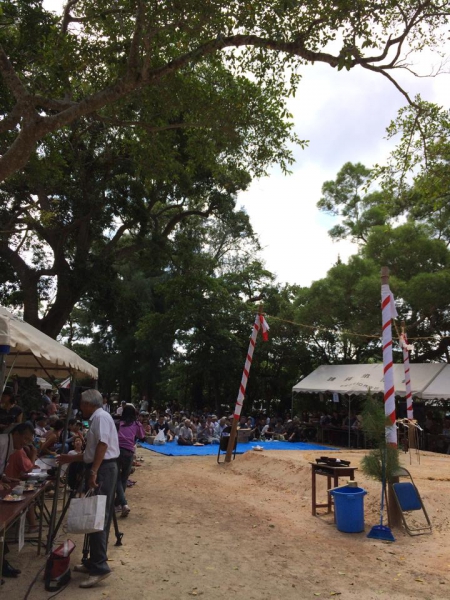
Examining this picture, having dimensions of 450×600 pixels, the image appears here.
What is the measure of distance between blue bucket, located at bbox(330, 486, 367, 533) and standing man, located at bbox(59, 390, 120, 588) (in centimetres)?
352

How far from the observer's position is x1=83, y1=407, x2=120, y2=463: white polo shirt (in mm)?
4695

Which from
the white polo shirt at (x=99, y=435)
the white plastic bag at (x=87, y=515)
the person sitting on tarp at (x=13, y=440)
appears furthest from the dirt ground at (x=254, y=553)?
the white polo shirt at (x=99, y=435)

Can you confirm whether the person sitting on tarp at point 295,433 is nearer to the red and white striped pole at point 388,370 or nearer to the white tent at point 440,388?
the white tent at point 440,388

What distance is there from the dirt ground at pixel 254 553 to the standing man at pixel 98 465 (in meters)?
0.14

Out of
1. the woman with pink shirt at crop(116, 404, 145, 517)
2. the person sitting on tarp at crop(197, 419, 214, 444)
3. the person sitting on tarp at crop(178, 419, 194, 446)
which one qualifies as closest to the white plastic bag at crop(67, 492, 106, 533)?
the woman with pink shirt at crop(116, 404, 145, 517)

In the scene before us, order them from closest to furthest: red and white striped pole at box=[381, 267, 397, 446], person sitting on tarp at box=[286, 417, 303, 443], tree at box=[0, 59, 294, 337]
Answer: red and white striped pole at box=[381, 267, 397, 446], tree at box=[0, 59, 294, 337], person sitting on tarp at box=[286, 417, 303, 443]

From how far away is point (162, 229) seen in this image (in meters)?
20.8

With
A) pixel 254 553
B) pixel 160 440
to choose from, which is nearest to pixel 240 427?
pixel 160 440

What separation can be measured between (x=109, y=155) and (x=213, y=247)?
52.4 ft

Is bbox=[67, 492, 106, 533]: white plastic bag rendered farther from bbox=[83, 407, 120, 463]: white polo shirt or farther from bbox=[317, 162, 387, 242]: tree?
bbox=[317, 162, 387, 242]: tree

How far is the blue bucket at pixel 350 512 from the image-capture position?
7070 mm

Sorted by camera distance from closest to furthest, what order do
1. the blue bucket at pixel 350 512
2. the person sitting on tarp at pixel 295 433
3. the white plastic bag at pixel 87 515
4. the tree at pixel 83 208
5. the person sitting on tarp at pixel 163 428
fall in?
the white plastic bag at pixel 87 515 < the blue bucket at pixel 350 512 < the tree at pixel 83 208 < the person sitting on tarp at pixel 163 428 < the person sitting on tarp at pixel 295 433

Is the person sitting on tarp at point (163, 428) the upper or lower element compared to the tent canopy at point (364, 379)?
lower

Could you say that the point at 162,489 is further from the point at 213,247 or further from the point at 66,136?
the point at 213,247
